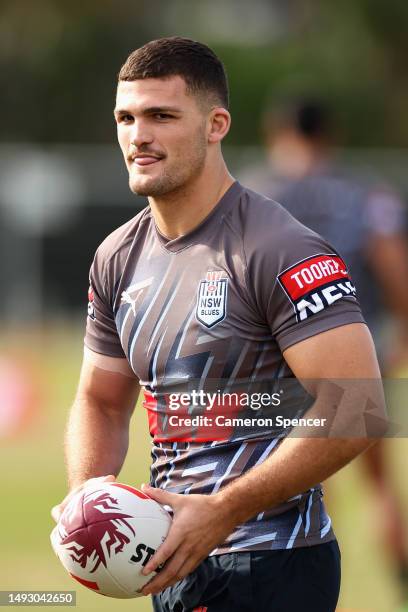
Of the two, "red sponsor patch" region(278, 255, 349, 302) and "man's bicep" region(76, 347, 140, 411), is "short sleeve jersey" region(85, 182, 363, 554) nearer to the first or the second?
"red sponsor patch" region(278, 255, 349, 302)

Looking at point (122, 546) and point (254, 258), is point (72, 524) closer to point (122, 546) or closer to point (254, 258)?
point (122, 546)

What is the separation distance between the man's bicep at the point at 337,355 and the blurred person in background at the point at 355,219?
3.94 m

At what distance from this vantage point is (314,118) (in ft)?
28.4

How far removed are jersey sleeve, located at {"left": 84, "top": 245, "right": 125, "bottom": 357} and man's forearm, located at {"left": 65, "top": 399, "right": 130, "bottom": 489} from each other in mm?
216

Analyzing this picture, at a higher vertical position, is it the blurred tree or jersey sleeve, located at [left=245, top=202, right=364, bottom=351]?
the blurred tree

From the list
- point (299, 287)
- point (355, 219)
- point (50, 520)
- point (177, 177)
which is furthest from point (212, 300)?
point (50, 520)

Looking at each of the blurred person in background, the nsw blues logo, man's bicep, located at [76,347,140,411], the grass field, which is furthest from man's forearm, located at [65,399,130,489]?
the blurred person in background

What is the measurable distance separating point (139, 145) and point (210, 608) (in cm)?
156

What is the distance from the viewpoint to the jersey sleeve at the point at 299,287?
13.7ft

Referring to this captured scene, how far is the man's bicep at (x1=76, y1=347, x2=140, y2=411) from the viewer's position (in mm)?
4922

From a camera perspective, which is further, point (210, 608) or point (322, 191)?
point (322, 191)

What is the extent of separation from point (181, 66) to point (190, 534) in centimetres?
157

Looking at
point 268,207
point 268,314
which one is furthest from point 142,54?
point 268,314

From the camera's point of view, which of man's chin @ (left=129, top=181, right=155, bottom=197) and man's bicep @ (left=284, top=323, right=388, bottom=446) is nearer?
man's bicep @ (left=284, top=323, right=388, bottom=446)
